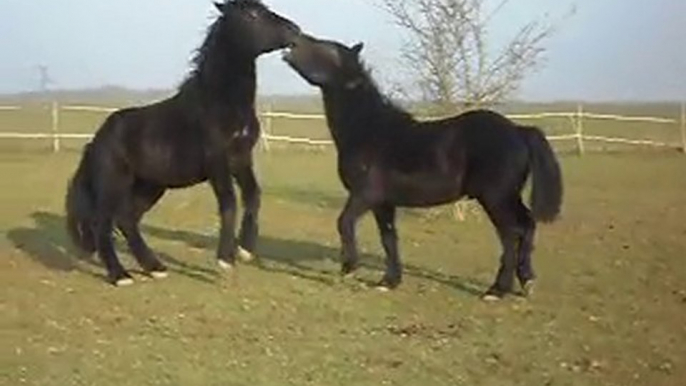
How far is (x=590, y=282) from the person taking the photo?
945cm

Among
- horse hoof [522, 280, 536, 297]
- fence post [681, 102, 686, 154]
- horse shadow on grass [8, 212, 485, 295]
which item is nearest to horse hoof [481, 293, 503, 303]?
horse hoof [522, 280, 536, 297]

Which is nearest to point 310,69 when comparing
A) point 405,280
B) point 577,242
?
point 405,280

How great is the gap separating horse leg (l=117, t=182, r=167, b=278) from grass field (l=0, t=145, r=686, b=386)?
23 centimetres

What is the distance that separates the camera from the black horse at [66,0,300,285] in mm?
9312

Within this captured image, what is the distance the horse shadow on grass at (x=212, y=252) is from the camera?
32.1 ft

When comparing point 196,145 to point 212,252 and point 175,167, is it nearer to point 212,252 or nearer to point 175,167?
point 175,167

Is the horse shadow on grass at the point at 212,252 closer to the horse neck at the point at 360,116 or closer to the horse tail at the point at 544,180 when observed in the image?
the horse tail at the point at 544,180

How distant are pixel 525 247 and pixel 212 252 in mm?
4057

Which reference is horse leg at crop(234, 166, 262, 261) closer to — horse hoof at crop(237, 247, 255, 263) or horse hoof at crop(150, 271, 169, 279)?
horse hoof at crop(237, 247, 255, 263)

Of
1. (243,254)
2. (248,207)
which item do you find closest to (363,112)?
(248,207)

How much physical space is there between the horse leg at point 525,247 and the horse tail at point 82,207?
3851mm

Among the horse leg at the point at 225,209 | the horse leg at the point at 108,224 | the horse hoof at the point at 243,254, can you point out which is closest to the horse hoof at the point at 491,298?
the horse leg at the point at 225,209

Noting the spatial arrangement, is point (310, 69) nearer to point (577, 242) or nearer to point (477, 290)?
point (477, 290)

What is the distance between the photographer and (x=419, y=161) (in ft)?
28.6
